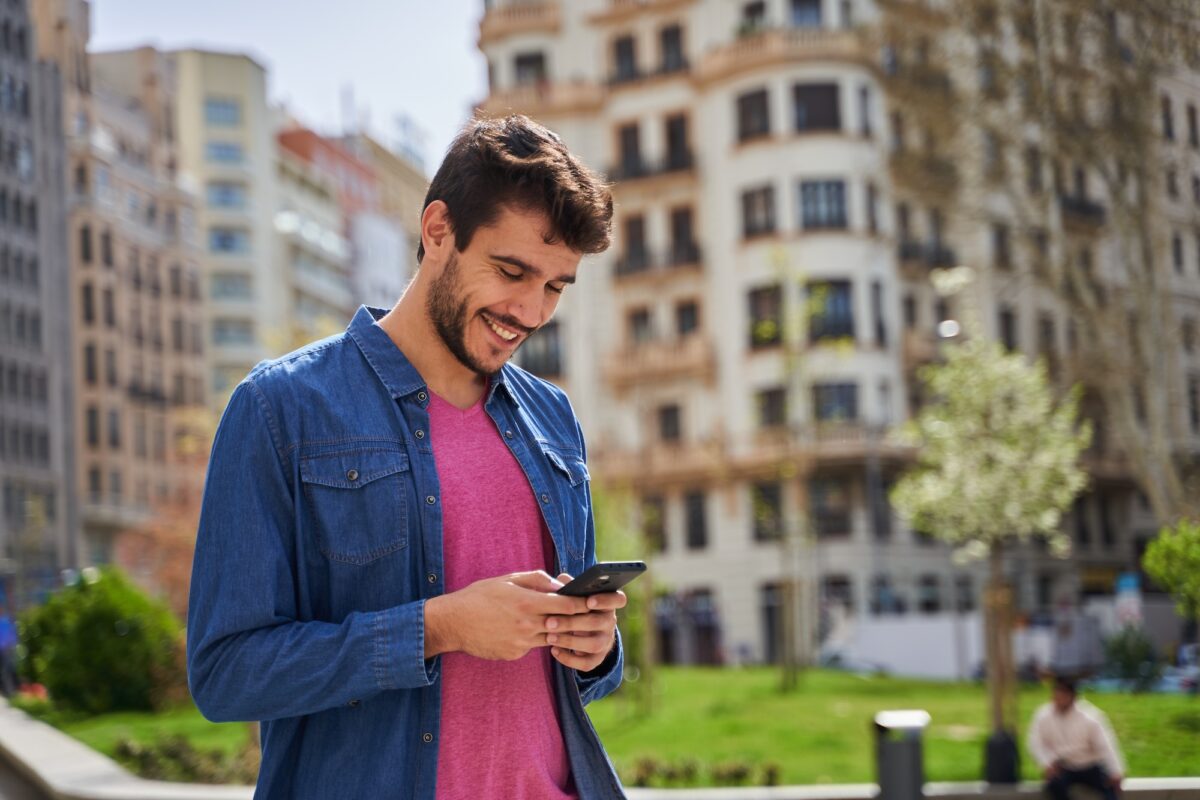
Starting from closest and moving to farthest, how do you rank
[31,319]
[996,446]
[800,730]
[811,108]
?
1. [800,730]
2. [31,319]
3. [996,446]
4. [811,108]

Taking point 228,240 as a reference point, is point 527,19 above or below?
above

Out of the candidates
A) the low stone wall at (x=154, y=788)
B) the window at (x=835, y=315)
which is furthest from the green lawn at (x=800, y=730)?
the window at (x=835, y=315)

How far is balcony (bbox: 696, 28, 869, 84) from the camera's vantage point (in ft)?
136

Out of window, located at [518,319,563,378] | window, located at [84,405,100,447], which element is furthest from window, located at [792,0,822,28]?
window, located at [84,405,100,447]

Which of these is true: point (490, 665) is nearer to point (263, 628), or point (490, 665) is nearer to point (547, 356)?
point (263, 628)

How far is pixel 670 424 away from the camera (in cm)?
4419

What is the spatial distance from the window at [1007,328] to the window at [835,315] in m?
17.0

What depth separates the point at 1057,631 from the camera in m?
27.3

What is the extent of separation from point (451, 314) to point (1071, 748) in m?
8.62

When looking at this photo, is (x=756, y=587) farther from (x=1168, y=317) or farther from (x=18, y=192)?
(x=1168, y=317)

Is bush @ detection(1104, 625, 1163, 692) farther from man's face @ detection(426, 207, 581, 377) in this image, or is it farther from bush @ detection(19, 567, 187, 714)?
man's face @ detection(426, 207, 581, 377)

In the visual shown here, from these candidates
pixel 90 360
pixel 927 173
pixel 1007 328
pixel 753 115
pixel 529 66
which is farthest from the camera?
pixel 529 66

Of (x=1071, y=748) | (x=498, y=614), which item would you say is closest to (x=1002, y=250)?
(x=1071, y=748)

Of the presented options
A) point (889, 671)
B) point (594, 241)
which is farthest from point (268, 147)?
point (594, 241)
